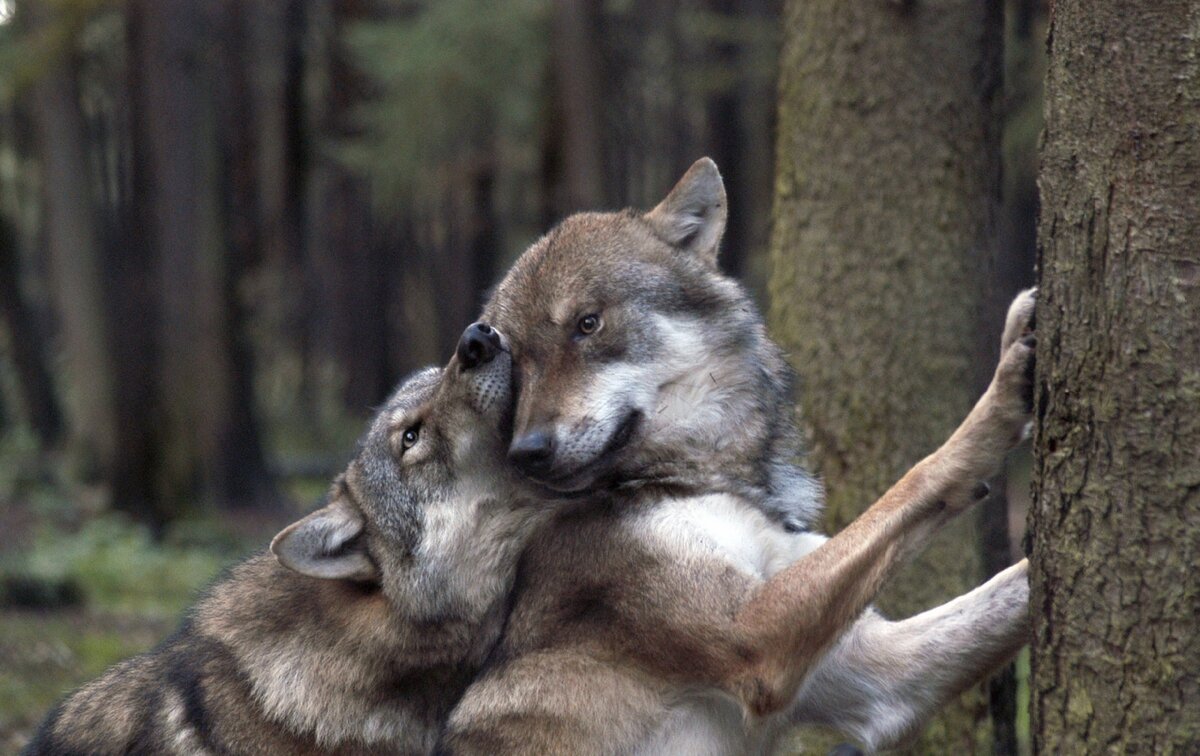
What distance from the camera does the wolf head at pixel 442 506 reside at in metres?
4.40

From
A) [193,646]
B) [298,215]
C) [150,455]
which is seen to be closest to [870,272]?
[193,646]

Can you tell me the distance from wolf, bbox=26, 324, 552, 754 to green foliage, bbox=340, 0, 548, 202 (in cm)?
1558

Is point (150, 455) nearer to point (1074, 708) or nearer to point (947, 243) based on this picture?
point (947, 243)

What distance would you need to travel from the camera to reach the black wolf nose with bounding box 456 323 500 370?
4.36 meters

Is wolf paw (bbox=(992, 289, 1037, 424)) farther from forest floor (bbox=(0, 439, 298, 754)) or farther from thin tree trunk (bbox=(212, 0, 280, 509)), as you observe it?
thin tree trunk (bbox=(212, 0, 280, 509))

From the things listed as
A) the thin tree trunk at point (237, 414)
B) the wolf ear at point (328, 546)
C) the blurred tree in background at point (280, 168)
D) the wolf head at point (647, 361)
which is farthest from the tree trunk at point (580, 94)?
the wolf ear at point (328, 546)

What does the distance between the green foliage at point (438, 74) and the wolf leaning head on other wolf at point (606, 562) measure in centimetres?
1552

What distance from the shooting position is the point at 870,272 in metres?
5.21

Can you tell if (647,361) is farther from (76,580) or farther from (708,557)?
(76,580)

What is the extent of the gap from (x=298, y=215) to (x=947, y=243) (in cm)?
2220

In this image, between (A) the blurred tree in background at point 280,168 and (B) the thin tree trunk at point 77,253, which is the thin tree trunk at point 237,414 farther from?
(B) the thin tree trunk at point 77,253

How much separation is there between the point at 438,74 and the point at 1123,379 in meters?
18.0

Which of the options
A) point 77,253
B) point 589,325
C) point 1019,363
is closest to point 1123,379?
point 1019,363

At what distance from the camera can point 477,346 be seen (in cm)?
439
